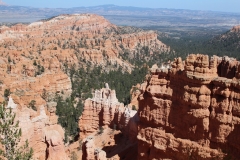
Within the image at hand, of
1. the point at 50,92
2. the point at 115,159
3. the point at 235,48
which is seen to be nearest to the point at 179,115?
the point at 115,159

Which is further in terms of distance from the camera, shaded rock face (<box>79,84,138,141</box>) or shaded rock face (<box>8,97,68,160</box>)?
shaded rock face (<box>79,84,138,141</box>)

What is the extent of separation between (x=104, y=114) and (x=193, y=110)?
42.9ft

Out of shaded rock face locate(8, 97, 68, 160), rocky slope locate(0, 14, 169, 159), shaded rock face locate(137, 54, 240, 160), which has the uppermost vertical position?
shaded rock face locate(137, 54, 240, 160)

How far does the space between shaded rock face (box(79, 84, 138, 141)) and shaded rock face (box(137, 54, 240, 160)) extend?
23.2 feet

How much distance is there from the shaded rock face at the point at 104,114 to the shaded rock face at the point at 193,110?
707 cm

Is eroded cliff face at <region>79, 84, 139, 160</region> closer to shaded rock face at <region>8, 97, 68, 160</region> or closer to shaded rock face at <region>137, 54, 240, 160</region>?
shaded rock face at <region>8, 97, 68, 160</region>

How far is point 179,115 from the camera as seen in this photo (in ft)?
57.5

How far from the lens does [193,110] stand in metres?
16.7

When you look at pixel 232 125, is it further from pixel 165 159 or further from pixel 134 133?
pixel 134 133

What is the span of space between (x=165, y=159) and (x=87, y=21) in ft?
439

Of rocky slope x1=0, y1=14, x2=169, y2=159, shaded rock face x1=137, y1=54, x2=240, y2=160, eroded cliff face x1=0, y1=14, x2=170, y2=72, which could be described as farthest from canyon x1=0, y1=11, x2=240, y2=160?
eroded cliff face x1=0, y1=14, x2=170, y2=72

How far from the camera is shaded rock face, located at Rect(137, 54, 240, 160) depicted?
619 inches

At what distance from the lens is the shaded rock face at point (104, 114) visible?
26.7 metres

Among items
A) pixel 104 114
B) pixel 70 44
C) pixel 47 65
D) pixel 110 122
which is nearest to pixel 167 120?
pixel 110 122
